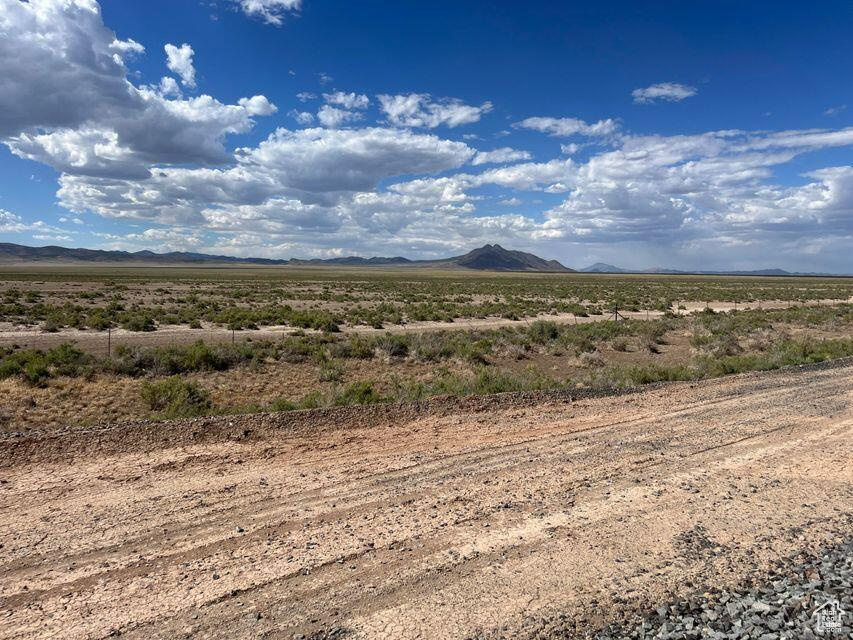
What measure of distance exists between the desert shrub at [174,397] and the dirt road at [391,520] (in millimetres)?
3639

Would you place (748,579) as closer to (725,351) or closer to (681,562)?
(681,562)

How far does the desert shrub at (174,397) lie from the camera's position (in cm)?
1288

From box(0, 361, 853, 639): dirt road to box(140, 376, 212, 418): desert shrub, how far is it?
364cm

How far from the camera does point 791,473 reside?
776 centimetres

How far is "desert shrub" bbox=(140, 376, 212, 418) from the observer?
12.9m

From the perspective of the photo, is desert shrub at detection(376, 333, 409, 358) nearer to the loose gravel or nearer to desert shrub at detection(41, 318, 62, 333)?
the loose gravel

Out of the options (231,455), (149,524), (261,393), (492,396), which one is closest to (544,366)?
(492,396)

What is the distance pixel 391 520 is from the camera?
6.18m

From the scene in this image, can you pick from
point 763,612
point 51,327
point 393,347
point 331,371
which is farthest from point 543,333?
point 51,327

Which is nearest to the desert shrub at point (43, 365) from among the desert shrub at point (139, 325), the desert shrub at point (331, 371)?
the desert shrub at point (331, 371)

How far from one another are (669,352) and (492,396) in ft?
51.4

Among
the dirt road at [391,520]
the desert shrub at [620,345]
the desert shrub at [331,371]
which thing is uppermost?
the dirt road at [391,520]

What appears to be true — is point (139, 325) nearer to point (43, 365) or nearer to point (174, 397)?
point (43, 365)

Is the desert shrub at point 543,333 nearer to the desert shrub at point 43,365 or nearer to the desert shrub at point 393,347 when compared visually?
the desert shrub at point 393,347
